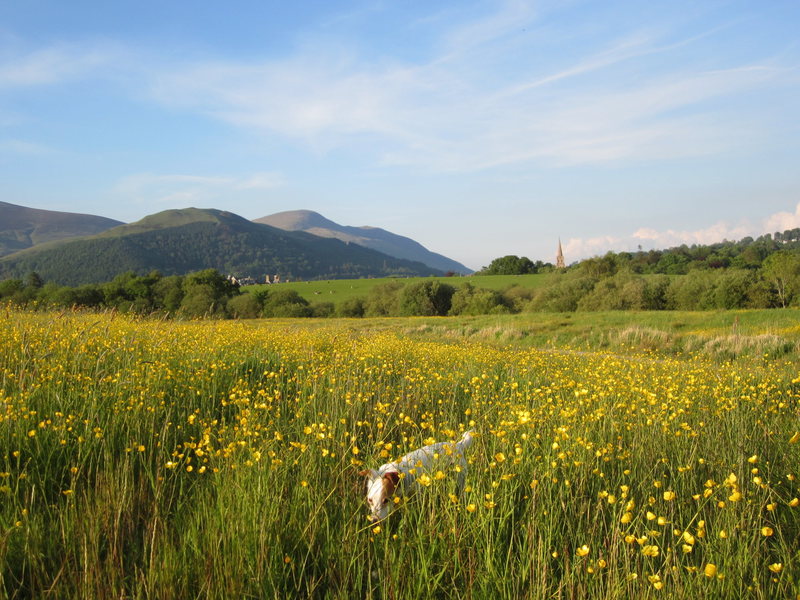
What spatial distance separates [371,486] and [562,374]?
18.4 feet

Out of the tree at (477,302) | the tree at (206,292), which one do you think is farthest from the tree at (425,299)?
the tree at (206,292)

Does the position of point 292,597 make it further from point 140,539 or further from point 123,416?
point 123,416

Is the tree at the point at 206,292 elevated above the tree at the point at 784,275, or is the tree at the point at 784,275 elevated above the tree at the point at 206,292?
the tree at the point at 206,292

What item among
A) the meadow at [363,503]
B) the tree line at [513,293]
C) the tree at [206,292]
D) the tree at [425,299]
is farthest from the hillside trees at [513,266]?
the meadow at [363,503]

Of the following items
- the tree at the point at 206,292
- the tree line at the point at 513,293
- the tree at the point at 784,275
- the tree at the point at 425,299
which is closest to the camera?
the tree at the point at 784,275

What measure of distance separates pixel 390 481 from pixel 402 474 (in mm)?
104

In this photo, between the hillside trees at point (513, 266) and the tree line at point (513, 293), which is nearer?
the tree line at point (513, 293)

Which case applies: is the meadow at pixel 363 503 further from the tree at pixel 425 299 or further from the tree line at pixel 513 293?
the tree at pixel 425 299

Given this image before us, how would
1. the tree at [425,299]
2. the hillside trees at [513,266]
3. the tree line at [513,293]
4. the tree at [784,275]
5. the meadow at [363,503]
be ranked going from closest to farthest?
the meadow at [363,503]
the tree at [784,275]
the tree line at [513,293]
the tree at [425,299]
the hillside trees at [513,266]

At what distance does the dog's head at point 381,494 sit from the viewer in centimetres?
300

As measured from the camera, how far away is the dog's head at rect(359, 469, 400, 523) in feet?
9.85

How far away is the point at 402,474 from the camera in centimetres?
303

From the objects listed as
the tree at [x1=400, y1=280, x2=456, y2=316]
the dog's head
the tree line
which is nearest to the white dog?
the dog's head

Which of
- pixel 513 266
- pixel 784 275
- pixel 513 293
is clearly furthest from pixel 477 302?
pixel 513 266
